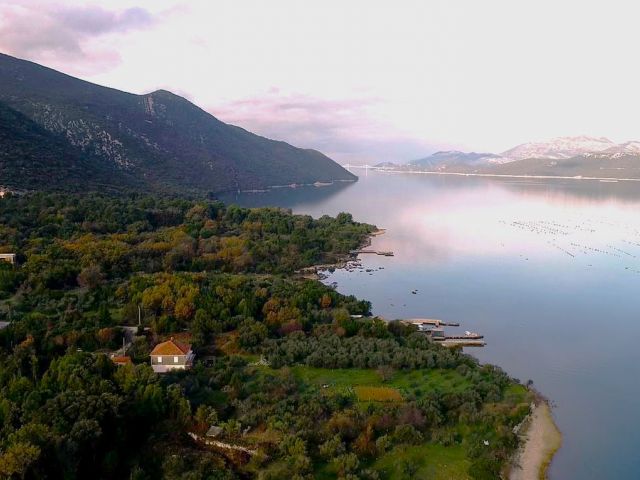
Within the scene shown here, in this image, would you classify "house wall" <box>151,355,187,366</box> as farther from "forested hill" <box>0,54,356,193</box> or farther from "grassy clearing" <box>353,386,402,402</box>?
"forested hill" <box>0,54,356,193</box>

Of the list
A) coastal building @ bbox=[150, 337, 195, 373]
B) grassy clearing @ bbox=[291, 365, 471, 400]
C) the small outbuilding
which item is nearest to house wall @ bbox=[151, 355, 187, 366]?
coastal building @ bbox=[150, 337, 195, 373]

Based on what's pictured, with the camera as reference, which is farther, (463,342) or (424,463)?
(463,342)

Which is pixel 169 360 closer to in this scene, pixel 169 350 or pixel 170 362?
pixel 170 362

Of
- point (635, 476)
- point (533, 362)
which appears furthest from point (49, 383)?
point (533, 362)

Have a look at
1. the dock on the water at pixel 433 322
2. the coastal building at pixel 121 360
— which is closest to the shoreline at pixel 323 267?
the dock on the water at pixel 433 322

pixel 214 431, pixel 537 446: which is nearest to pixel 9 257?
pixel 214 431

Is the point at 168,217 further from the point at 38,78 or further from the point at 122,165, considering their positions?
the point at 38,78

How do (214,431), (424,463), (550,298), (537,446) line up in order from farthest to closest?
1. (550,298)
2. (537,446)
3. (214,431)
4. (424,463)
